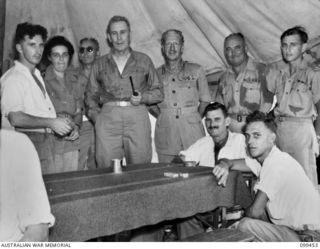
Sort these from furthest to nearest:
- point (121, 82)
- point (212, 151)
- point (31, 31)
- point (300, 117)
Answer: point (121, 82) < point (300, 117) < point (212, 151) < point (31, 31)

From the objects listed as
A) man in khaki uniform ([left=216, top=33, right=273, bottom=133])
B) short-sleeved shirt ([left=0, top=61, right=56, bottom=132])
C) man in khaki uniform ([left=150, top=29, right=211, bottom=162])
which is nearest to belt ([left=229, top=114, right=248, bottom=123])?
man in khaki uniform ([left=216, top=33, right=273, bottom=133])

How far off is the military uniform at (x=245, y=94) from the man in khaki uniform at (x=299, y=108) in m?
0.21

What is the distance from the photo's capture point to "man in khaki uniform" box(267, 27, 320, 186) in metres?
2.18

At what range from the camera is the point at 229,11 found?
254 centimetres

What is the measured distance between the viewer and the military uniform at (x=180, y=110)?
2.48 meters

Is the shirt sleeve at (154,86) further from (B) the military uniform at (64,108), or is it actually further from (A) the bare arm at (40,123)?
(A) the bare arm at (40,123)

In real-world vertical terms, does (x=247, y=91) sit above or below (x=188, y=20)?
below

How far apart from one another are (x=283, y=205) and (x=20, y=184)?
117 cm

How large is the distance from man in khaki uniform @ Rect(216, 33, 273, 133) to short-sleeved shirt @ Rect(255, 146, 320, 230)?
33.4 inches

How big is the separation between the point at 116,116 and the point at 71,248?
1122 millimetres

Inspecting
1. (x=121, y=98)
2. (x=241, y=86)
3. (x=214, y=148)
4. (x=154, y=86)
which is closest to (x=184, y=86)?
(x=154, y=86)

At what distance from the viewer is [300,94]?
2.23 metres

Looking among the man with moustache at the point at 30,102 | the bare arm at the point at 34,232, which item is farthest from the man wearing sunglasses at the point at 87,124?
the bare arm at the point at 34,232

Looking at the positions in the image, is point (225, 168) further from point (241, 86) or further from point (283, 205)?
point (241, 86)
